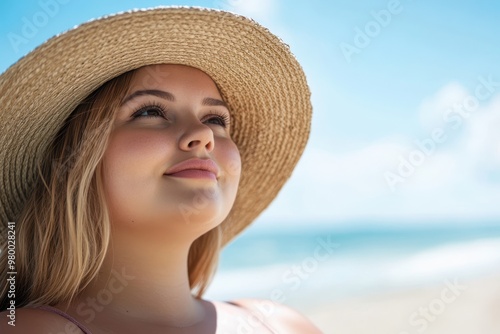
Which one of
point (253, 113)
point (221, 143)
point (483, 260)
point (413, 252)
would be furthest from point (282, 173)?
point (413, 252)

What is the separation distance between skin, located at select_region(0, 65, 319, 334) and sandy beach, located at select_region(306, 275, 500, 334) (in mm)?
3724

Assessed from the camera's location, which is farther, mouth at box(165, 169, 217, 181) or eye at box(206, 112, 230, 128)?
eye at box(206, 112, 230, 128)

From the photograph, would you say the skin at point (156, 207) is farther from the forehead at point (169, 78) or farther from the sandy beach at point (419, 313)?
the sandy beach at point (419, 313)

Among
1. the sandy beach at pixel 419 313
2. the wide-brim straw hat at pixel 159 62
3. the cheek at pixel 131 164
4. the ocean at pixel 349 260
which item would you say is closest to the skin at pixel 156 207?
the cheek at pixel 131 164

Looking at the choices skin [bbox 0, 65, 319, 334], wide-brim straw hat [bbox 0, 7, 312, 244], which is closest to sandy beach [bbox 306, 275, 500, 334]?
wide-brim straw hat [bbox 0, 7, 312, 244]

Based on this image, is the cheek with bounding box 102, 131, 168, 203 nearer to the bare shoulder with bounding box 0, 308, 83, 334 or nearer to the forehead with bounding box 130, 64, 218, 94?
the forehead with bounding box 130, 64, 218, 94

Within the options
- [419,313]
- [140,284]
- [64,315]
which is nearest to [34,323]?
[64,315]

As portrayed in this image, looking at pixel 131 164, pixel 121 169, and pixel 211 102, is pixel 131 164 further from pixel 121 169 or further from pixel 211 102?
pixel 211 102

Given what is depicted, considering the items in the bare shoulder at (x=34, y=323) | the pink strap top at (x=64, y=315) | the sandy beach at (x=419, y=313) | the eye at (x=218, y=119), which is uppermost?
the sandy beach at (x=419, y=313)

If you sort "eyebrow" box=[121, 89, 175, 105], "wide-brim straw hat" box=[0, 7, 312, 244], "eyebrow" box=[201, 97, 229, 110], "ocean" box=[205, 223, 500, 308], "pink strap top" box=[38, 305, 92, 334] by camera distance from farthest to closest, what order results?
1. "ocean" box=[205, 223, 500, 308]
2. "eyebrow" box=[201, 97, 229, 110]
3. "eyebrow" box=[121, 89, 175, 105]
4. "wide-brim straw hat" box=[0, 7, 312, 244]
5. "pink strap top" box=[38, 305, 92, 334]

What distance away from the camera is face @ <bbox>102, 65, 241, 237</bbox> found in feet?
6.10

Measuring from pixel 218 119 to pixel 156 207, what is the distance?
1.59ft

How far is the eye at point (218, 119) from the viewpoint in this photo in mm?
2157

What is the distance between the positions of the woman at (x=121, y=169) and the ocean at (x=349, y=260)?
4187mm
